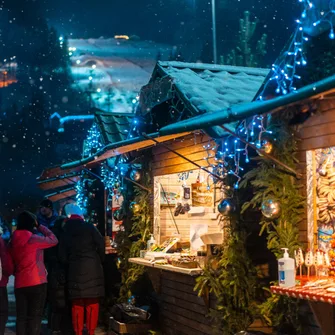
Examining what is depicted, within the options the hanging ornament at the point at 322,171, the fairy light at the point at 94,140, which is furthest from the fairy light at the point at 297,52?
the fairy light at the point at 94,140

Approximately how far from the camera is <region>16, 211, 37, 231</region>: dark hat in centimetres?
854

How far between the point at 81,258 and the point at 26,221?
3.74 ft

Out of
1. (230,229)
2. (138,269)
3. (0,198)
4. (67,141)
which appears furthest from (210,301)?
(0,198)

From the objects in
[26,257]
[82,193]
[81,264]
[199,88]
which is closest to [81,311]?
[81,264]

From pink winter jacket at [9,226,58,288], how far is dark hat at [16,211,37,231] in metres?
0.06

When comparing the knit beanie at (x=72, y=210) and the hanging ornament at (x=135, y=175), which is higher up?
the hanging ornament at (x=135, y=175)

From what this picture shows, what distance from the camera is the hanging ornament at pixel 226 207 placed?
725 cm

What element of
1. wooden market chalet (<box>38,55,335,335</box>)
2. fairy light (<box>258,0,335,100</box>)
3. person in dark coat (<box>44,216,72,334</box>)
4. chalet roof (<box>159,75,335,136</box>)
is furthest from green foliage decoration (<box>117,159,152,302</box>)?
fairy light (<box>258,0,335,100</box>)

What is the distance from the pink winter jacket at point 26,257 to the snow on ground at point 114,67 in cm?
4468

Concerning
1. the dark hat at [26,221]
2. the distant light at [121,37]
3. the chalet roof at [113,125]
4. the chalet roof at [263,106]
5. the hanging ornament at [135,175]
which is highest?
the distant light at [121,37]

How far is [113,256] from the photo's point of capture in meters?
12.0

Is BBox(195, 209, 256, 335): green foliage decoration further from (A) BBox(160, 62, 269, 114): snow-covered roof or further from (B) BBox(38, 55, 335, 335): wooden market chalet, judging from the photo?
(A) BBox(160, 62, 269, 114): snow-covered roof

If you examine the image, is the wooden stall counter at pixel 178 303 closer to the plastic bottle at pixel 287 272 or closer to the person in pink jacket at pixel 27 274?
the person in pink jacket at pixel 27 274

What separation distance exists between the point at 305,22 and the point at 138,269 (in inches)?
236
